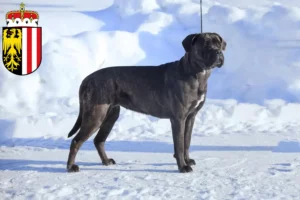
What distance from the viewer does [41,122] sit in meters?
6.84

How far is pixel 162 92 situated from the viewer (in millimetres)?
4363

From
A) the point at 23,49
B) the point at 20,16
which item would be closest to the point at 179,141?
the point at 23,49

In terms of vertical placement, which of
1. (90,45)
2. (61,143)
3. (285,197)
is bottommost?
(61,143)

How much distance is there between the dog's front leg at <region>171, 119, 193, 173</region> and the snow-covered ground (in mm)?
96

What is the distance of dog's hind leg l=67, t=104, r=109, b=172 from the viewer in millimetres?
4406

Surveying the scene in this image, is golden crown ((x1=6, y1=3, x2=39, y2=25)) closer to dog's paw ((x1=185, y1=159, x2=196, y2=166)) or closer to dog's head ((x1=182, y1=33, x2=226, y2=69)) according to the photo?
dog's head ((x1=182, y1=33, x2=226, y2=69))

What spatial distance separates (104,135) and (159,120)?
254 cm

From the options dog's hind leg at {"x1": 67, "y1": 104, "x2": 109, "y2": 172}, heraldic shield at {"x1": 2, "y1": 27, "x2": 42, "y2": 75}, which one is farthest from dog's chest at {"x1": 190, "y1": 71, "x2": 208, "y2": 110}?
heraldic shield at {"x1": 2, "y1": 27, "x2": 42, "y2": 75}

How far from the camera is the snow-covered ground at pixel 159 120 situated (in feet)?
12.8

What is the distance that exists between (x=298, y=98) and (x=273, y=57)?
2045mm

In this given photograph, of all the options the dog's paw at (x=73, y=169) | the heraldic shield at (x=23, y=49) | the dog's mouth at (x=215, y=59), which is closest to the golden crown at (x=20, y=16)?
the heraldic shield at (x=23, y=49)

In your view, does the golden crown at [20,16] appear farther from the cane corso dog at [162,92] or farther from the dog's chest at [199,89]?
the dog's chest at [199,89]

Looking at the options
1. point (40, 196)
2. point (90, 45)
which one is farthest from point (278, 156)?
point (90, 45)

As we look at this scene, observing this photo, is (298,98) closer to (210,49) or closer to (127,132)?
(127,132)
